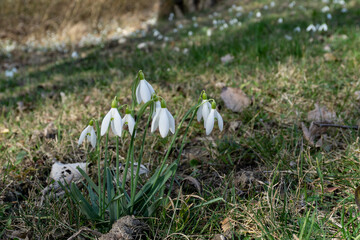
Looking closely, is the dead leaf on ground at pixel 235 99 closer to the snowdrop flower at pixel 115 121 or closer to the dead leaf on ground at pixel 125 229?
the dead leaf on ground at pixel 125 229

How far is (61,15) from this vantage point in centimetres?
1095

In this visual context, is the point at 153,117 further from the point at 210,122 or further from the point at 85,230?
the point at 85,230

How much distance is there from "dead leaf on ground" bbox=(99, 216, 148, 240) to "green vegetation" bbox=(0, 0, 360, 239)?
2.7 inches

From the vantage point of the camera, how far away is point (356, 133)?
6.68ft

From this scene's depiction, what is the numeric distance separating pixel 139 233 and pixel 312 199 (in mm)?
784

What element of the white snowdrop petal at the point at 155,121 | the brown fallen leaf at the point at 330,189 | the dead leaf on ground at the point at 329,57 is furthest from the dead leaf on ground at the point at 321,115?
the white snowdrop petal at the point at 155,121

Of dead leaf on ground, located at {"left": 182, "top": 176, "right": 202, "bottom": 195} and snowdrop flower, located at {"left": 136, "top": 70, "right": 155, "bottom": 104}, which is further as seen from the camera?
dead leaf on ground, located at {"left": 182, "top": 176, "right": 202, "bottom": 195}

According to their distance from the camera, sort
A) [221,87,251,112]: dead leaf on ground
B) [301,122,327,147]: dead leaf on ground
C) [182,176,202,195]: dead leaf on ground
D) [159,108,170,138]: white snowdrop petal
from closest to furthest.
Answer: [159,108,170,138]: white snowdrop petal < [182,176,202,195]: dead leaf on ground < [301,122,327,147]: dead leaf on ground < [221,87,251,112]: dead leaf on ground

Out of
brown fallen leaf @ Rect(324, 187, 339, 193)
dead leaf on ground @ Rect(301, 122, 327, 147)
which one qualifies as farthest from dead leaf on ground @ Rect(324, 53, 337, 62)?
brown fallen leaf @ Rect(324, 187, 339, 193)

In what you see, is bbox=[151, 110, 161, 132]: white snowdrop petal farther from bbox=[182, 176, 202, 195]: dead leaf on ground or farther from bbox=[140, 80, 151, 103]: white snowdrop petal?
bbox=[182, 176, 202, 195]: dead leaf on ground

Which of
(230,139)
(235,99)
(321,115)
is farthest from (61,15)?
(321,115)

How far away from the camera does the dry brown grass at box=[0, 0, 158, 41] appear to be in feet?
32.8

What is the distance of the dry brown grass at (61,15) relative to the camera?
1001 centimetres

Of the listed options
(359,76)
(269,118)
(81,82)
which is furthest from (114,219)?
(81,82)
